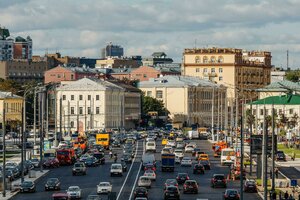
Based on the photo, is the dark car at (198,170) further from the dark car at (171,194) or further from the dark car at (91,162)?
the dark car at (171,194)

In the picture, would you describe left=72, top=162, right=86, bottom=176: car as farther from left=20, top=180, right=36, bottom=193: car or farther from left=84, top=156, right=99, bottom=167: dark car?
left=20, top=180, right=36, bottom=193: car

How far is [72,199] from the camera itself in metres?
83.8

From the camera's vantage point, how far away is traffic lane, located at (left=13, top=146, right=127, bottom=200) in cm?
8938

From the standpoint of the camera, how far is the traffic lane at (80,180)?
293 feet

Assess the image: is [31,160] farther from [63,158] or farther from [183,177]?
[183,177]

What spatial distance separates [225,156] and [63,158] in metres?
14.6

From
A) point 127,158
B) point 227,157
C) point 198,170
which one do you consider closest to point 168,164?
point 198,170

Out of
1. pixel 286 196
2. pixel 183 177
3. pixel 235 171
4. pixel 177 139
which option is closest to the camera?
pixel 286 196

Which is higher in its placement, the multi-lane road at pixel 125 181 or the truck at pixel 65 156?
the truck at pixel 65 156

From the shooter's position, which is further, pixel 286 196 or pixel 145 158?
pixel 145 158

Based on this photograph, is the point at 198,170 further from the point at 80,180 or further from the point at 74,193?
the point at 74,193

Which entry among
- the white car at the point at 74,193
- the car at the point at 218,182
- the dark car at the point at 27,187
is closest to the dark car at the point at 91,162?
the car at the point at 218,182

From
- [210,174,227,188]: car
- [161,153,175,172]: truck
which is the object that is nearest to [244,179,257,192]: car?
[210,174,227,188]: car

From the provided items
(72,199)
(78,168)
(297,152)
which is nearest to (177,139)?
(297,152)
